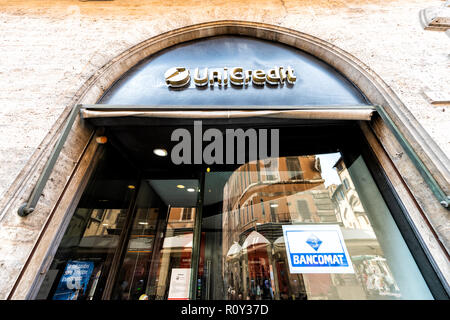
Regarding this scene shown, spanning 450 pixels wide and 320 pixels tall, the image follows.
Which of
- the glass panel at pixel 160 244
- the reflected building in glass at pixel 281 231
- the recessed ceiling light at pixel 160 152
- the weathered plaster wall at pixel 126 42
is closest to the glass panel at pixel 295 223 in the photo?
the reflected building in glass at pixel 281 231

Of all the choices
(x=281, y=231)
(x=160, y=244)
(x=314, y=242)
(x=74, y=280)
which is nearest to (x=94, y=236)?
(x=74, y=280)

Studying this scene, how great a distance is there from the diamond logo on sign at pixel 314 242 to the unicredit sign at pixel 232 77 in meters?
2.39

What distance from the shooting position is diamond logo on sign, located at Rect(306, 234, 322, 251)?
248 cm

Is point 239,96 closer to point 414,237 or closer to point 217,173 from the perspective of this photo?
point 217,173

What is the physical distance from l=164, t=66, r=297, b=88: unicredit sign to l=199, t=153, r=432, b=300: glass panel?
4.46 feet

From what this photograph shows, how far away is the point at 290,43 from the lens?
3588 millimetres

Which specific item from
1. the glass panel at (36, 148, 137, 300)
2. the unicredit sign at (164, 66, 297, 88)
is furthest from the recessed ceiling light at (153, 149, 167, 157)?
the unicredit sign at (164, 66, 297, 88)

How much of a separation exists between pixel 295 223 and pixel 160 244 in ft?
8.87

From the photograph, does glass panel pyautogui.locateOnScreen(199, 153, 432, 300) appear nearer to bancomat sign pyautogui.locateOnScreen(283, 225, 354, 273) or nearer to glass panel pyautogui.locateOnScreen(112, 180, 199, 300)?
bancomat sign pyautogui.locateOnScreen(283, 225, 354, 273)

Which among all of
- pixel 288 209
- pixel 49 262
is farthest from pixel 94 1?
pixel 288 209

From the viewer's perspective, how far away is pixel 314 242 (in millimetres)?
2512

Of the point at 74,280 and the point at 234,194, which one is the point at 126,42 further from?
the point at 74,280

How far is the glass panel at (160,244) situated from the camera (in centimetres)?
328

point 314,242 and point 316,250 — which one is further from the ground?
point 314,242
